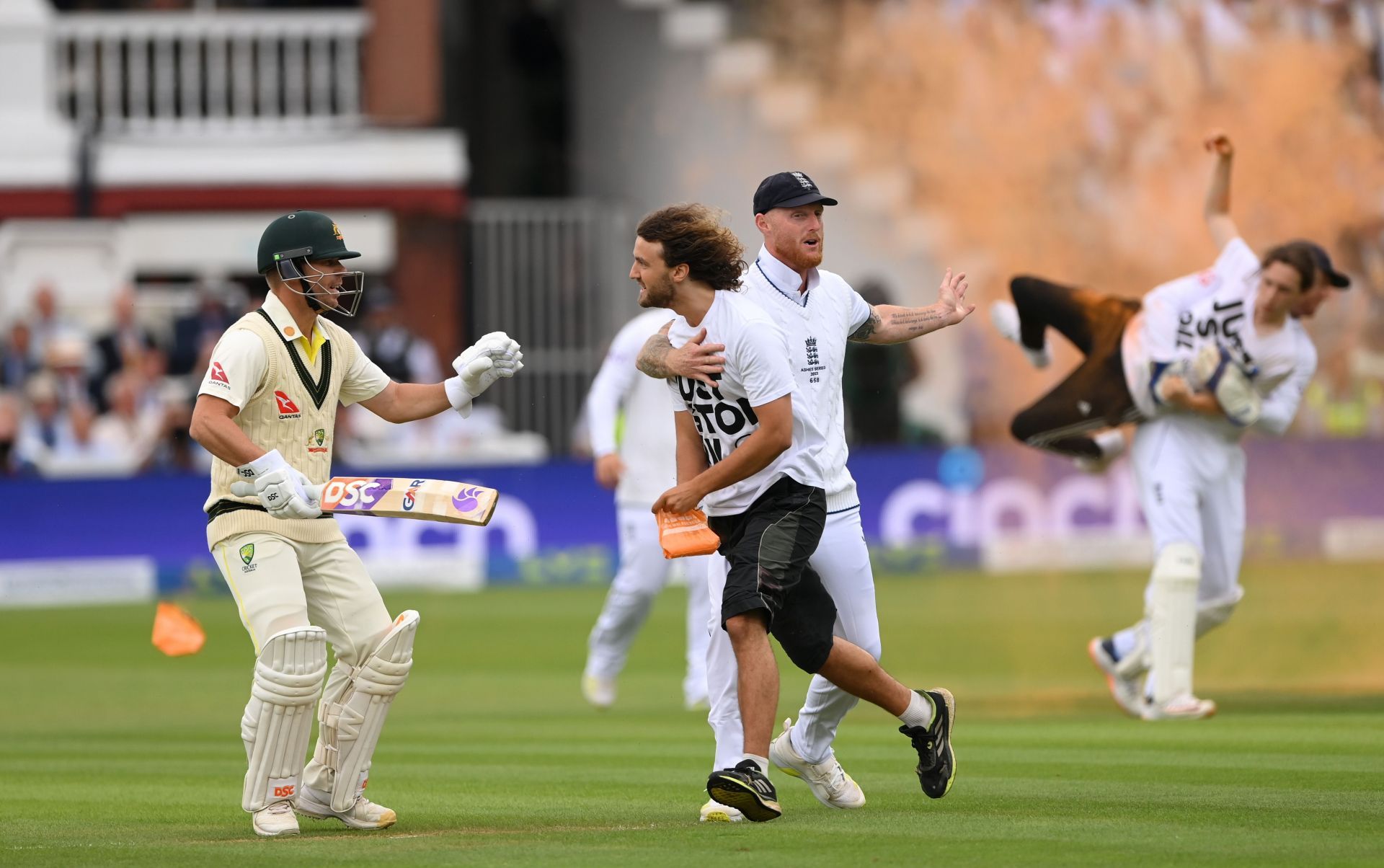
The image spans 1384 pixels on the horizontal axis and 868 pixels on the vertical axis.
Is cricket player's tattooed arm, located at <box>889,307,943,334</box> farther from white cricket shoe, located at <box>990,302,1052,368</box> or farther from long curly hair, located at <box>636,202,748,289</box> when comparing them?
white cricket shoe, located at <box>990,302,1052,368</box>

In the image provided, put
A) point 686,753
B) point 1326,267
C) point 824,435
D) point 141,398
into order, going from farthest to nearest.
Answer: point 141,398, point 1326,267, point 686,753, point 824,435

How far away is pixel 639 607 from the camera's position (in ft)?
37.4

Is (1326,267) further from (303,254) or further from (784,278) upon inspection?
(303,254)

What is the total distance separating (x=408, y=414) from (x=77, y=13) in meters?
20.0

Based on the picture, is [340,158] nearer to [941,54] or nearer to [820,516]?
[941,54]

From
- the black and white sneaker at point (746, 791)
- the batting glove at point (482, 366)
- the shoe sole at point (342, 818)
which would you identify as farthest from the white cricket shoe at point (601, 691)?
the black and white sneaker at point (746, 791)

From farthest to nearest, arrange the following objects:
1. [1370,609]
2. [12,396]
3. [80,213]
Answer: [80,213]
[12,396]
[1370,609]

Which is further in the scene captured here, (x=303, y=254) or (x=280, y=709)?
(x=303, y=254)

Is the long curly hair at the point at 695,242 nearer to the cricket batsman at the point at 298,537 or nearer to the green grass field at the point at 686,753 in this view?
the cricket batsman at the point at 298,537

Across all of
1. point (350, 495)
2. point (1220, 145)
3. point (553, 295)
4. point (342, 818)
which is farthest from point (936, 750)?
point (553, 295)

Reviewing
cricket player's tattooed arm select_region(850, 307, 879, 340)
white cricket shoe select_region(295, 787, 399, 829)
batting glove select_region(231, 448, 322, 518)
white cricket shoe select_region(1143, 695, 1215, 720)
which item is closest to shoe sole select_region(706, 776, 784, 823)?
white cricket shoe select_region(295, 787, 399, 829)

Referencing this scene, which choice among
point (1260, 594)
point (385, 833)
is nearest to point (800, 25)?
point (1260, 594)

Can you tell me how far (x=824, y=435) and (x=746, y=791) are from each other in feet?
4.32

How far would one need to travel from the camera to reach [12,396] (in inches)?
777
